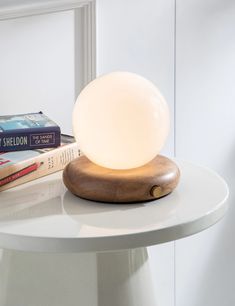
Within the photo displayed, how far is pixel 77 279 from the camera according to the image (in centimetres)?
83

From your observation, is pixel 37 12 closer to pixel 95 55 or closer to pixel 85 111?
pixel 95 55

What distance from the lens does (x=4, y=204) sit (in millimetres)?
751

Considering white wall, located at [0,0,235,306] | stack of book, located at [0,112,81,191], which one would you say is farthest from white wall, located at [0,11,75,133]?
stack of book, located at [0,112,81,191]

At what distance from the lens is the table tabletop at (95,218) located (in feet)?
2.16

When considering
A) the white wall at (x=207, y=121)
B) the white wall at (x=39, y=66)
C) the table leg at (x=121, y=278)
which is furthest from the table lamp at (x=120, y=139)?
the white wall at (x=207, y=121)

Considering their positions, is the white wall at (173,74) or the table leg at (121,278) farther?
the white wall at (173,74)

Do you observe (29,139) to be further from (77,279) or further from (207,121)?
(207,121)

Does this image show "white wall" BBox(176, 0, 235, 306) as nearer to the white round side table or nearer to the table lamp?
the white round side table

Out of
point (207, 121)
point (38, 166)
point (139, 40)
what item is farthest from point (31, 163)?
point (207, 121)

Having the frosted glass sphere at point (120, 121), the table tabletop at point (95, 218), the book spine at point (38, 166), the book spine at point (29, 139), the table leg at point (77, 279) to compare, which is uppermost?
the frosted glass sphere at point (120, 121)

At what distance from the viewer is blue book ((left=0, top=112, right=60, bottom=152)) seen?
0.83 metres

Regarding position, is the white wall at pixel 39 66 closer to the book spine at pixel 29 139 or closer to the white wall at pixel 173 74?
the white wall at pixel 173 74

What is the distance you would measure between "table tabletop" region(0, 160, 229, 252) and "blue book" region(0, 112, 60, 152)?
2.0 inches

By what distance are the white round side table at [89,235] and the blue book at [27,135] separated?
0.16 ft
